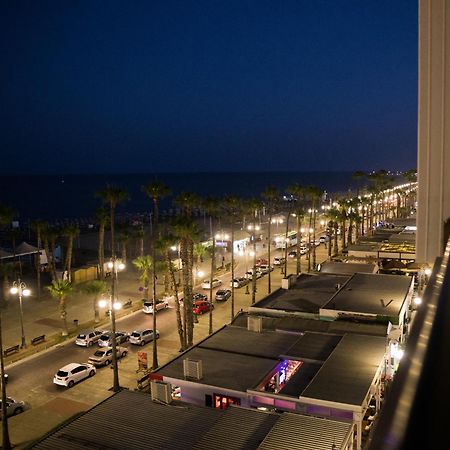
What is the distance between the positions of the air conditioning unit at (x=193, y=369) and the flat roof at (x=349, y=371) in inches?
145

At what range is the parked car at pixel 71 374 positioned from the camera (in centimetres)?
2223

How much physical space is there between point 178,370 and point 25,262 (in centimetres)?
3811

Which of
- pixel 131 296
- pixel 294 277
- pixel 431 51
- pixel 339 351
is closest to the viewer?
pixel 431 51

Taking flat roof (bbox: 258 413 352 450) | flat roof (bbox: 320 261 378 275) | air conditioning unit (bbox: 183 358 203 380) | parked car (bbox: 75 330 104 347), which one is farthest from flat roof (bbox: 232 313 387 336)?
flat roof (bbox: 320 261 378 275)

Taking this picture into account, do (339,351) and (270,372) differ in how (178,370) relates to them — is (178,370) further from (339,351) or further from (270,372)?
(339,351)

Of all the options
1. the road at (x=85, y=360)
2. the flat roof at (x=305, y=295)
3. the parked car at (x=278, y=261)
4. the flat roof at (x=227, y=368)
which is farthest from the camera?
the parked car at (x=278, y=261)

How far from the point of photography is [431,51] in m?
9.02

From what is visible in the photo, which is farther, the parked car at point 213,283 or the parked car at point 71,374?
the parked car at point 213,283

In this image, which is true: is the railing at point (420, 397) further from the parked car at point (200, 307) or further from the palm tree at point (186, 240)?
the parked car at point (200, 307)

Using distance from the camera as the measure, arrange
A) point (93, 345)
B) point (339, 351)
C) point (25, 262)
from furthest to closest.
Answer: point (25, 262) → point (93, 345) → point (339, 351)

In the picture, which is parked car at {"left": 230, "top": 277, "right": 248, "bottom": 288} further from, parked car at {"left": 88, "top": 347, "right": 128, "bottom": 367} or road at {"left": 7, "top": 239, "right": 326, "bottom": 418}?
parked car at {"left": 88, "top": 347, "right": 128, "bottom": 367}

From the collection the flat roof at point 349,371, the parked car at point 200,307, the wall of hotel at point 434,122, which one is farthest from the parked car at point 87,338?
the wall of hotel at point 434,122

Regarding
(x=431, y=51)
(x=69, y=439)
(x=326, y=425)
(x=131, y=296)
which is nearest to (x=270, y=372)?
(x=326, y=425)

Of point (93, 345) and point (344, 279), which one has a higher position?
point (344, 279)
